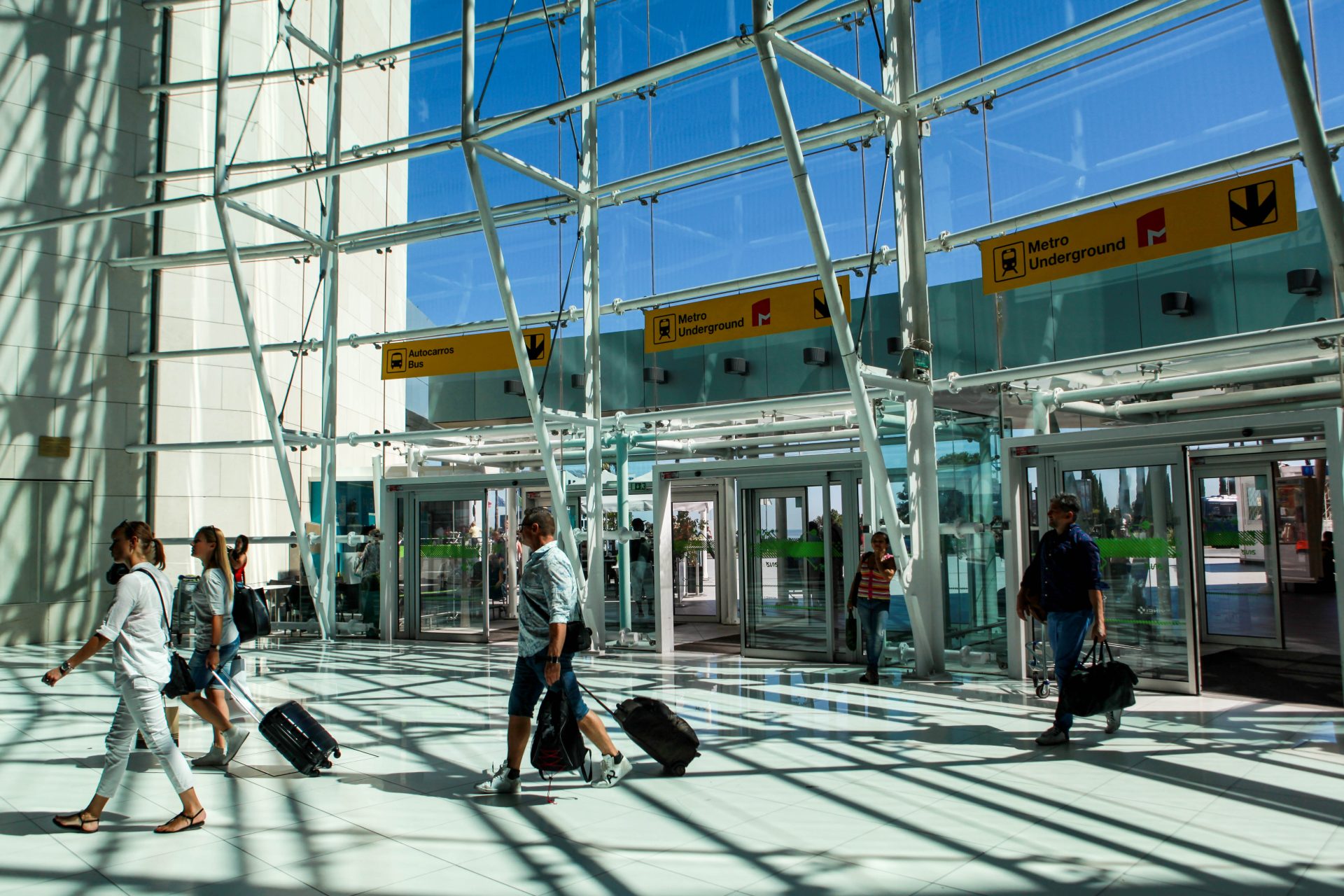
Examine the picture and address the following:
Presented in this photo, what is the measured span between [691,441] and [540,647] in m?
9.50

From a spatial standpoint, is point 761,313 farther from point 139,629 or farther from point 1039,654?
point 139,629

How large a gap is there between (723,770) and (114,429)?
12.5m

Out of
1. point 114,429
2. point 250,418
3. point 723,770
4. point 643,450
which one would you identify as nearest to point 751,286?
point 643,450

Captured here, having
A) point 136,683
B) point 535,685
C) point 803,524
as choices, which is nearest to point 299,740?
point 136,683

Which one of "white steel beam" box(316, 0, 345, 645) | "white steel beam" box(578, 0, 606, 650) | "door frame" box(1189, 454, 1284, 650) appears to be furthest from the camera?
"white steel beam" box(316, 0, 345, 645)

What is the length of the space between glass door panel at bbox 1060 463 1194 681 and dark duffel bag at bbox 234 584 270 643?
6.50 meters

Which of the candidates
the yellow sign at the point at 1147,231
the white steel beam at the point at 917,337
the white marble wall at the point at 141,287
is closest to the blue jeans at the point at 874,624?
the white steel beam at the point at 917,337

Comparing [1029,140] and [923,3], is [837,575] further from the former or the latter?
[923,3]

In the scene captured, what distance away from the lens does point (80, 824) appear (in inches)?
175

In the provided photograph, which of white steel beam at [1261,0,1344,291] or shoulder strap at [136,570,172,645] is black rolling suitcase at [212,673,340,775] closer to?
shoulder strap at [136,570,172,645]

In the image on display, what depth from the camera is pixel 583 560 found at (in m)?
13.4

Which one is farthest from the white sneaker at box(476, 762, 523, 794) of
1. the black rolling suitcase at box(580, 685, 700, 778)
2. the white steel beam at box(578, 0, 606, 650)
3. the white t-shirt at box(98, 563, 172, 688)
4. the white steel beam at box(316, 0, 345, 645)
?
the white steel beam at box(316, 0, 345, 645)

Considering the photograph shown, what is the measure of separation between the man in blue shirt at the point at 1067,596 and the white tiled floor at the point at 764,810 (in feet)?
0.83

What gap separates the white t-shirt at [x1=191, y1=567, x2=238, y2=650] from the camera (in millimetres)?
5684
